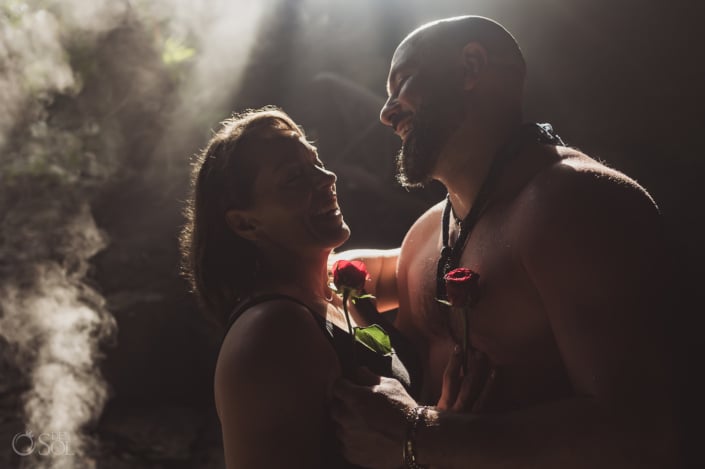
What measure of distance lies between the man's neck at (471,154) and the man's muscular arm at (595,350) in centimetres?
46

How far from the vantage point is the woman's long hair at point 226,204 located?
2023 millimetres

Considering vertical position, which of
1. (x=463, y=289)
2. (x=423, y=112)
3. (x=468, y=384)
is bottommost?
(x=468, y=384)

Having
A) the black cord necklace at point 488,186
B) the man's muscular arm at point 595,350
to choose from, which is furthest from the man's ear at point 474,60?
the man's muscular arm at point 595,350

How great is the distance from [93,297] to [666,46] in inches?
262

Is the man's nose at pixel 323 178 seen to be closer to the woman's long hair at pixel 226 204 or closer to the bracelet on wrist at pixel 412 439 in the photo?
the woman's long hair at pixel 226 204

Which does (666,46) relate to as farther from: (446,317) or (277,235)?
(277,235)

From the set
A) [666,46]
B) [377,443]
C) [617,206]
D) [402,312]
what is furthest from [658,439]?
[666,46]

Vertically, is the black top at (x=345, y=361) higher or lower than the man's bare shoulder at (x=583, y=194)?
lower

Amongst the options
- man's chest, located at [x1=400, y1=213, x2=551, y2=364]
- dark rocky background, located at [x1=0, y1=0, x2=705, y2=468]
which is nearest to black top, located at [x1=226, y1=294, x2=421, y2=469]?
man's chest, located at [x1=400, y1=213, x2=551, y2=364]

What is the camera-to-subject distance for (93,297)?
591 centimetres

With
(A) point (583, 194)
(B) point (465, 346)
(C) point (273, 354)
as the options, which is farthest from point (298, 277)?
(A) point (583, 194)

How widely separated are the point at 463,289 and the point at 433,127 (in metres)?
0.69

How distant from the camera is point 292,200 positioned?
2.03 m

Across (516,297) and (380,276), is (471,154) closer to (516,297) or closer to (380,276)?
(516,297)
